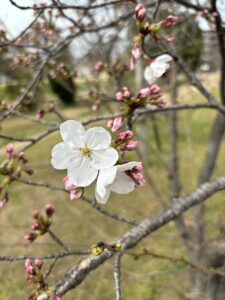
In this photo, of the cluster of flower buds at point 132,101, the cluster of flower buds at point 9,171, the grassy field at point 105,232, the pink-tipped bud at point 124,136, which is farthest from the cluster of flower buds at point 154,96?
the grassy field at point 105,232

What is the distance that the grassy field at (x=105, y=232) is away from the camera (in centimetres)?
385

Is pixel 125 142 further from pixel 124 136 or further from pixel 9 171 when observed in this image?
pixel 9 171

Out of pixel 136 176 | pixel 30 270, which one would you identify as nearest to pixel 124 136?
pixel 136 176

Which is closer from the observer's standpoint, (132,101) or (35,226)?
(132,101)

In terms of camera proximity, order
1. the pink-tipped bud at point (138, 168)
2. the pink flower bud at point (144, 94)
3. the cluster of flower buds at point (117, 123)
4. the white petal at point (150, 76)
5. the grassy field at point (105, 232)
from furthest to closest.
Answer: the grassy field at point (105, 232), the white petal at point (150, 76), the pink flower bud at point (144, 94), the cluster of flower buds at point (117, 123), the pink-tipped bud at point (138, 168)

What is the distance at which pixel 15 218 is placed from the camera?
776cm

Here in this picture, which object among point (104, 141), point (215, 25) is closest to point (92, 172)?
point (104, 141)

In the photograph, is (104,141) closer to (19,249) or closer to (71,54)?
(19,249)

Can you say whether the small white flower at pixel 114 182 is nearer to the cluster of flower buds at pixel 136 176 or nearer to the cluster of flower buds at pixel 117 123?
the cluster of flower buds at pixel 136 176

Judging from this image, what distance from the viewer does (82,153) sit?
49.3 inches

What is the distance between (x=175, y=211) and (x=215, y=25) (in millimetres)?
1416

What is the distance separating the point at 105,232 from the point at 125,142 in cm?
531

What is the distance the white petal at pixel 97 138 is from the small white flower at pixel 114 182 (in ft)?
0.23

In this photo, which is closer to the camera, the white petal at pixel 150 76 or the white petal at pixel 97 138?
the white petal at pixel 97 138
